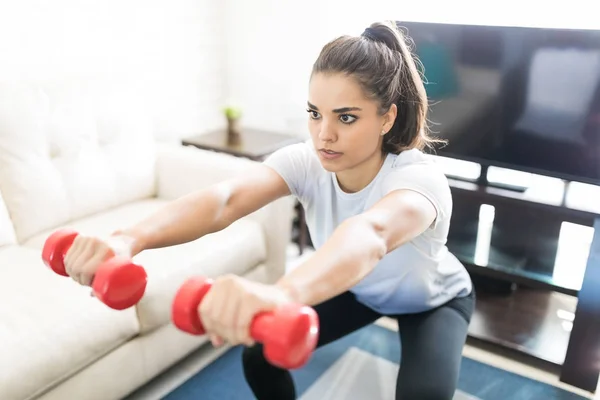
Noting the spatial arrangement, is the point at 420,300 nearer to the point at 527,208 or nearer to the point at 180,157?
the point at 527,208

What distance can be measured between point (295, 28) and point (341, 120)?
1827 millimetres

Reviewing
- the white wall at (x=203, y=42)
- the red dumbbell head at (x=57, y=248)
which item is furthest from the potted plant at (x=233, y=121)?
the red dumbbell head at (x=57, y=248)

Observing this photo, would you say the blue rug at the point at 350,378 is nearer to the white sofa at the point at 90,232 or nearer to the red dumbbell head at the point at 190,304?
the white sofa at the point at 90,232

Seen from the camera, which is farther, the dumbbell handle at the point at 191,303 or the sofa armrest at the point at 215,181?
the sofa armrest at the point at 215,181

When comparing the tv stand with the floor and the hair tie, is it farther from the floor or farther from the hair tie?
the hair tie

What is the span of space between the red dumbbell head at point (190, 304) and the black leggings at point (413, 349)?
0.62 m

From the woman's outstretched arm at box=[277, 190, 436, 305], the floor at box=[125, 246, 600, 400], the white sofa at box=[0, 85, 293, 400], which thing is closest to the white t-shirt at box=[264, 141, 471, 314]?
the woman's outstretched arm at box=[277, 190, 436, 305]

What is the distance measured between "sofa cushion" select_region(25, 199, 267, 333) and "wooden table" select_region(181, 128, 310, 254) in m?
0.47

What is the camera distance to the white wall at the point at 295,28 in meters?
2.26

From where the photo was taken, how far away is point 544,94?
1991 mm

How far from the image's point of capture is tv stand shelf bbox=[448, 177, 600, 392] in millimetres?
1842

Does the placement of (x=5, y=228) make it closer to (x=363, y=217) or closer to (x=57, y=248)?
(x=57, y=248)

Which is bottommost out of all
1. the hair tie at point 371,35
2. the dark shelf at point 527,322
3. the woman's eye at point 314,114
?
the dark shelf at point 527,322

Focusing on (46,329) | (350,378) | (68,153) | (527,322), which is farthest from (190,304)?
(527,322)
